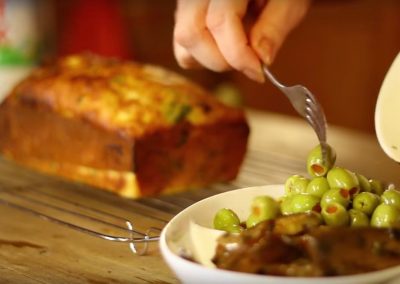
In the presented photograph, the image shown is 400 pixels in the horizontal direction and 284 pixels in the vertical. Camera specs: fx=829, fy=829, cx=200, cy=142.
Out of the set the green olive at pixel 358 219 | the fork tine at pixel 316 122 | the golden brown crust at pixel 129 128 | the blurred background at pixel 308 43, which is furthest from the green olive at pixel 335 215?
the blurred background at pixel 308 43

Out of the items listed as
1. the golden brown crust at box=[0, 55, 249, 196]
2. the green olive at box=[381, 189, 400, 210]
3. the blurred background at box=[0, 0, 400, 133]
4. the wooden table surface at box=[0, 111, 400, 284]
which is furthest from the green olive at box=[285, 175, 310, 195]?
the blurred background at box=[0, 0, 400, 133]

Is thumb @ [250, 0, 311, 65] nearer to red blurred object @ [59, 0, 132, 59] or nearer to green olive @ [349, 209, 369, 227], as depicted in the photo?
green olive @ [349, 209, 369, 227]

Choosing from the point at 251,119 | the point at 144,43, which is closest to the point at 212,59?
the point at 251,119

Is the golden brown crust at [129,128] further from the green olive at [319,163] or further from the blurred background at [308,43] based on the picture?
the blurred background at [308,43]

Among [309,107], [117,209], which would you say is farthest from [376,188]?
[117,209]

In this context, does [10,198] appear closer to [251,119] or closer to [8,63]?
[8,63]

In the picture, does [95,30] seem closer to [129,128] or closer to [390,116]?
[129,128]
